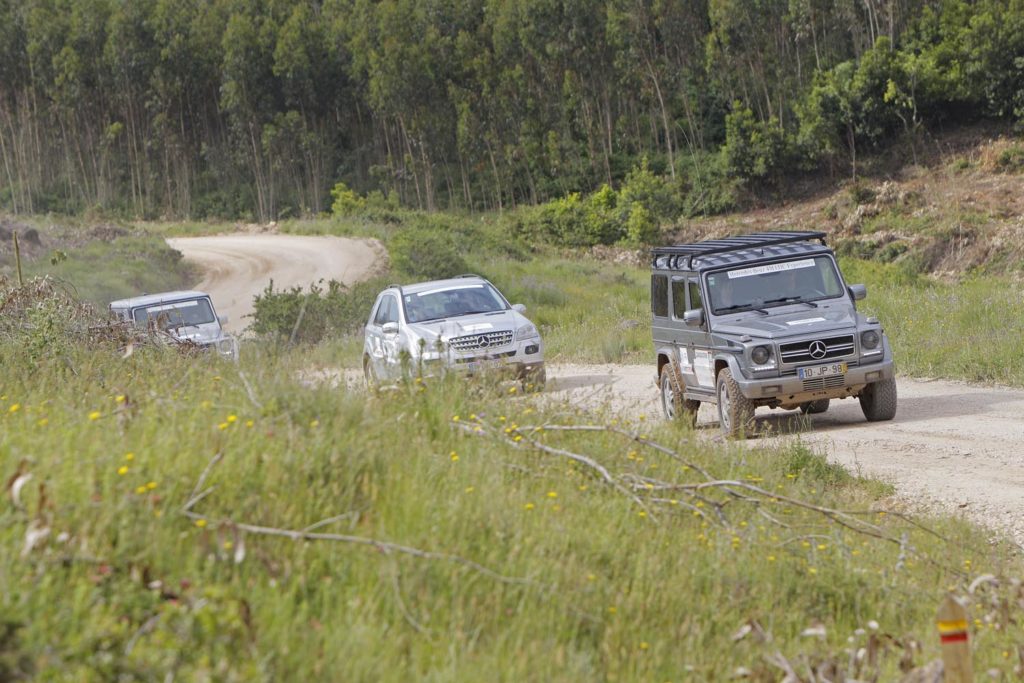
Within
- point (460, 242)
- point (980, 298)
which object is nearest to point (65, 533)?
point (980, 298)

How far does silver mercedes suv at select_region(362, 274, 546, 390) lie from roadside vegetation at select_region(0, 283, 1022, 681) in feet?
27.9

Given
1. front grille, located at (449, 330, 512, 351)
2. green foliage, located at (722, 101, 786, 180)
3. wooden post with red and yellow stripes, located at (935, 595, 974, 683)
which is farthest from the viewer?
green foliage, located at (722, 101, 786, 180)

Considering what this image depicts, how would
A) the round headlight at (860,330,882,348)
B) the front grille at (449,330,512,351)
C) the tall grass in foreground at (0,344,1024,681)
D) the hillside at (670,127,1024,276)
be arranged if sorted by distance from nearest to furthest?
1. the tall grass in foreground at (0,344,1024,681)
2. the round headlight at (860,330,882,348)
3. the front grille at (449,330,512,351)
4. the hillside at (670,127,1024,276)

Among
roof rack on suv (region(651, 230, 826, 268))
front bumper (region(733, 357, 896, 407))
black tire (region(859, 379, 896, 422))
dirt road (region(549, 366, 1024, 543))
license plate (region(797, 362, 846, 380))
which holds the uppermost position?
roof rack on suv (region(651, 230, 826, 268))

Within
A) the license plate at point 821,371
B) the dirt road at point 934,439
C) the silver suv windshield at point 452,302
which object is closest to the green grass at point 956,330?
the dirt road at point 934,439

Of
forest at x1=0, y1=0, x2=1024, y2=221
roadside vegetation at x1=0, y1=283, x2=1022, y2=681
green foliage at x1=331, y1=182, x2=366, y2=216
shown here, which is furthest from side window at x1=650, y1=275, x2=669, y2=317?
green foliage at x1=331, y1=182, x2=366, y2=216

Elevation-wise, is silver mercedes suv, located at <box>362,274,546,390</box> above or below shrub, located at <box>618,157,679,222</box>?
below

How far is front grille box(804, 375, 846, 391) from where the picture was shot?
13398mm

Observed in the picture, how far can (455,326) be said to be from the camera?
17.0 m

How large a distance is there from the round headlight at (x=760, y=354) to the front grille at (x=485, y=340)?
525 centimetres

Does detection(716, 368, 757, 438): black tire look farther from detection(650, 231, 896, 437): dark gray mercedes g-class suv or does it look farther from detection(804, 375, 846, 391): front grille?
detection(804, 375, 846, 391): front grille

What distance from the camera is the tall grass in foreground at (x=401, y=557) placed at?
4676mm

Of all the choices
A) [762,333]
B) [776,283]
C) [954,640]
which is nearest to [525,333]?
[776,283]

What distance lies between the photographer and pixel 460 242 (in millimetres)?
49281
